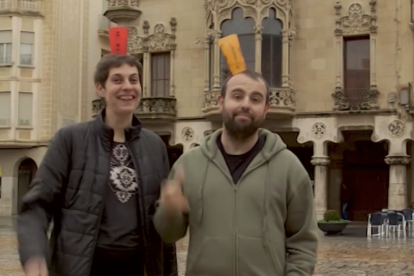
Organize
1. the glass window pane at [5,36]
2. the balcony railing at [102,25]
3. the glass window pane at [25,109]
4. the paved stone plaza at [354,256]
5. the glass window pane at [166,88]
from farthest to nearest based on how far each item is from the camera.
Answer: the balcony railing at [102,25] < the glass window pane at [25,109] < the glass window pane at [5,36] < the glass window pane at [166,88] < the paved stone plaza at [354,256]

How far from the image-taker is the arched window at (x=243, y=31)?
27.3 metres

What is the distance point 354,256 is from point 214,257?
12586 millimetres

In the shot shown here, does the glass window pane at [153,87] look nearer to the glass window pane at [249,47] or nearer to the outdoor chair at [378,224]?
the glass window pane at [249,47]

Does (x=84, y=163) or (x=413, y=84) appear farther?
(x=413, y=84)

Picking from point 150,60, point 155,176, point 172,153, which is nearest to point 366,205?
point 172,153

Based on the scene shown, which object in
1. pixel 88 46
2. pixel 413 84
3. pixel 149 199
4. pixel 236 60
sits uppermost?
pixel 88 46

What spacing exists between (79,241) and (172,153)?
93.2 feet

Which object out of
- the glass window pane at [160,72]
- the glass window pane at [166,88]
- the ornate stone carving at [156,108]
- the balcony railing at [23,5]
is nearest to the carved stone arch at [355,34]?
the ornate stone carving at [156,108]

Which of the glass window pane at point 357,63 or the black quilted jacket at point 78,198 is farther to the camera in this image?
the glass window pane at point 357,63

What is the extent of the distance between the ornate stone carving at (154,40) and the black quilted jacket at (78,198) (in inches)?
1009

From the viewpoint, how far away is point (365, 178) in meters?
29.8

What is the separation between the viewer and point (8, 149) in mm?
37000

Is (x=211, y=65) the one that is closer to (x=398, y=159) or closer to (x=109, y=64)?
(x=398, y=159)

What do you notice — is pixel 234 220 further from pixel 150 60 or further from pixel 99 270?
pixel 150 60
